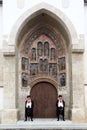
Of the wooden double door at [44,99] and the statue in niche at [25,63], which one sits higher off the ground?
the statue in niche at [25,63]

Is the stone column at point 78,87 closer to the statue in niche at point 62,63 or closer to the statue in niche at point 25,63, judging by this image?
the statue in niche at point 62,63

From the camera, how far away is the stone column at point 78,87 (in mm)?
15211

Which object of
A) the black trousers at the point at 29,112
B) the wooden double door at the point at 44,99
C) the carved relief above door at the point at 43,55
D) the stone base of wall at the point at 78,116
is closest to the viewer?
the stone base of wall at the point at 78,116

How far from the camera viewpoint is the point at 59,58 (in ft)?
57.1

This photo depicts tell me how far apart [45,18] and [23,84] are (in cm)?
382

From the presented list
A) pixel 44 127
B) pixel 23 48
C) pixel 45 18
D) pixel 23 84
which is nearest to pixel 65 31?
pixel 45 18

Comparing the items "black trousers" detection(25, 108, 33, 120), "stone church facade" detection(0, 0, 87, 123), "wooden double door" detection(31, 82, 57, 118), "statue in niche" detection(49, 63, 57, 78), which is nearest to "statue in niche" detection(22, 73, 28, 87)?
"stone church facade" detection(0, 0, 87, 123)

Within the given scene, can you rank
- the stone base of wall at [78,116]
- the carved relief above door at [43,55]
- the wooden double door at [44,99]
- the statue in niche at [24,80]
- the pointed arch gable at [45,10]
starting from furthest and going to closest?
the carved relief above door at [43,55], the wooden double door at [44,99], the statue in niche at [24,80], the pointed arch gable at [45,10], the stone base of wall at [78,116]

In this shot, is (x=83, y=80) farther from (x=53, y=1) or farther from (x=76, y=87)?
(x=53, y=1)

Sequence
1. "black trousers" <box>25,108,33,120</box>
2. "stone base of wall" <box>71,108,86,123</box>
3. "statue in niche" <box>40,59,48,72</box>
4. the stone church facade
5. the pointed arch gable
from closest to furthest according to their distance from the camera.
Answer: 1. "stone base of wall" <box>71,108,86,123</box>
2. the stone church facade
3. the pointed arch gable
4. "black trousers" <box>25,108,33,120</box>
5. "statue in niche" <box>40,59,48,72</box>

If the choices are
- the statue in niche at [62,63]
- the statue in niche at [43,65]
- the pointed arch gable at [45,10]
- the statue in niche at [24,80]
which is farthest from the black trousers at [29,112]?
the pointed arch gable at [45,10]

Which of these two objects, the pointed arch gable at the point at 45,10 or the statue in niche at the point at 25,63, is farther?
the statue in niche at the point at 25,63

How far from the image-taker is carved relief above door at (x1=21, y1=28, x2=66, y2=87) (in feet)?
57.0

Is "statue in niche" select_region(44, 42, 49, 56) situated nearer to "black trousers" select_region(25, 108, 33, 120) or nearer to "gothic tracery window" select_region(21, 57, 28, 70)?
"gothic tracery window" select_region(21, 57, 28, 70)
